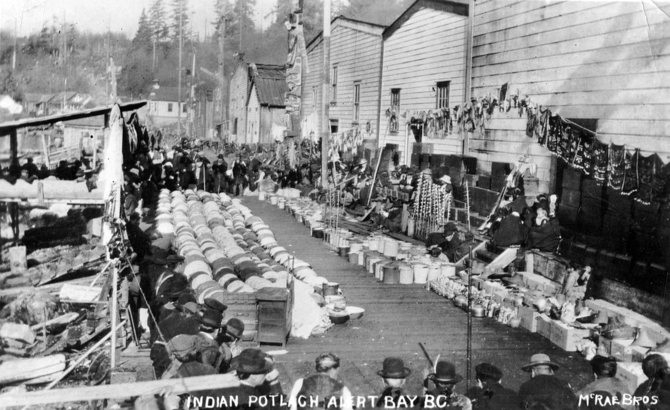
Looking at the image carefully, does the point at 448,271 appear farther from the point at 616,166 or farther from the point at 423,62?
the point at 423,62

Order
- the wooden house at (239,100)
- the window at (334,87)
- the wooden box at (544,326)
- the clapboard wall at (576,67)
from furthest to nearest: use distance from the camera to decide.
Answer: the wooden house at (239,100), the window at (334,87), the clapboard wall at (576,67), the wooden box at (544,326)

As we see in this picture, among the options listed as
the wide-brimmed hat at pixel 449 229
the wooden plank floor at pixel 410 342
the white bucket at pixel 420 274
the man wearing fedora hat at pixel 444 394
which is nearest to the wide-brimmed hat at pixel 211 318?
the wooden plank floor at pixel 410 342

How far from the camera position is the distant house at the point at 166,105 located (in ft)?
222

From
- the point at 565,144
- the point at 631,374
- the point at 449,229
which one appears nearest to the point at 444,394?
the point at 631,374

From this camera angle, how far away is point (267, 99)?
146 feet

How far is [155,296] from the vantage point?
9.43 meters

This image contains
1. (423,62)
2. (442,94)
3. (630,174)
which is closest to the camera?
(630,174)

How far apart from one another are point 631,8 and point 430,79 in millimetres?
9255

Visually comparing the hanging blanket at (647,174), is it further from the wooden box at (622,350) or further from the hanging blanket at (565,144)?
the wooden box at (622,350)

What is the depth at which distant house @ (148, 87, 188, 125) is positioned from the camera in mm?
67688

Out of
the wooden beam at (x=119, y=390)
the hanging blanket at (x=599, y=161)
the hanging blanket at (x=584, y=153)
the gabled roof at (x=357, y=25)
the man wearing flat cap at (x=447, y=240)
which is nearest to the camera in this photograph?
the wooden beam at (x=119, y=390)

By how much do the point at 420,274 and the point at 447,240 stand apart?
7.51ft

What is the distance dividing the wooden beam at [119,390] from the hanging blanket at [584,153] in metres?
9.19

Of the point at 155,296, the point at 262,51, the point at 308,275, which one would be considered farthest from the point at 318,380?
the point at 262,51
